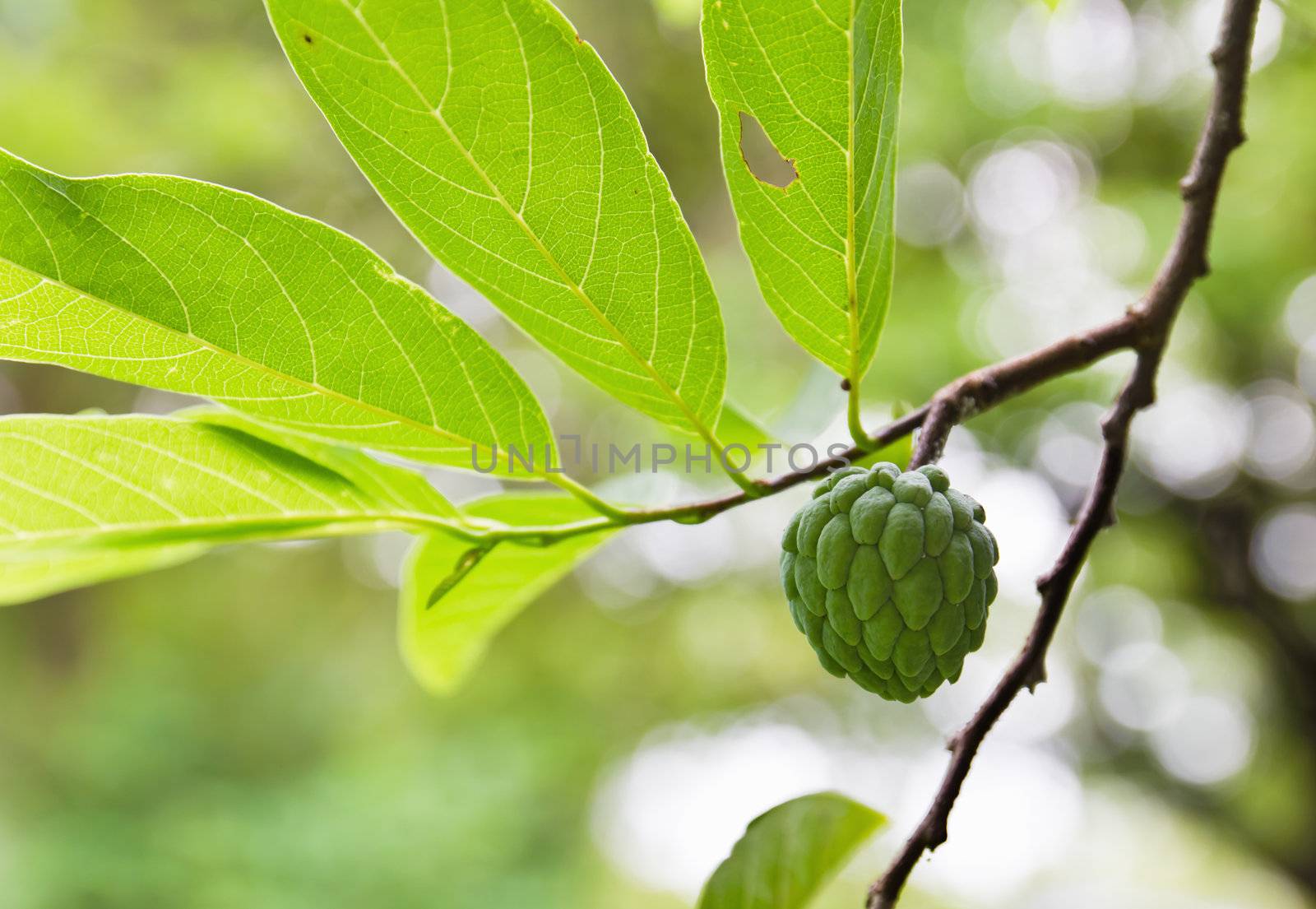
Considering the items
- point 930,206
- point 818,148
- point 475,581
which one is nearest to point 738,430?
point 475,581

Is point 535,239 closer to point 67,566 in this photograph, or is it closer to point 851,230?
point 851,230

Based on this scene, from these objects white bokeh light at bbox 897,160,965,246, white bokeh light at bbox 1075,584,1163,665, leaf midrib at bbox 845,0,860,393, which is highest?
white bokeh light at bbox 897,160,965,246

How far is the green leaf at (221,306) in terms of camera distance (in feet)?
1.74

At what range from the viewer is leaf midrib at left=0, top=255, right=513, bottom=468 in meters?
0.54

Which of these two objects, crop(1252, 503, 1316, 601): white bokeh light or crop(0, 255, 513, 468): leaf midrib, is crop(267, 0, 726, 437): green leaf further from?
crop(1252, 503, 1316, 601): white bokeh light

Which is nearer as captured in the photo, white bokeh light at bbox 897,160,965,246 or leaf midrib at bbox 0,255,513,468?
leaf midrib at bbox 0,255,513,468

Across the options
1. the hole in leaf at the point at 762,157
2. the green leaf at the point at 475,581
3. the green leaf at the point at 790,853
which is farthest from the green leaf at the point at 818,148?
the hole in leaf at the point at 762,157

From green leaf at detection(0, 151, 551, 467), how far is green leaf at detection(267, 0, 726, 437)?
0.17 ft

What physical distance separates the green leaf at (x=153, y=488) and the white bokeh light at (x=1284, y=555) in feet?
17.5

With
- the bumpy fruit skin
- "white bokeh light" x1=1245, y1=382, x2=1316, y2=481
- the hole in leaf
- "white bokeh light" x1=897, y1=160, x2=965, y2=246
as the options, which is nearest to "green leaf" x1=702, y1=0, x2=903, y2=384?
the bumpy fruit skin

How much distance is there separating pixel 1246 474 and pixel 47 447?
5391 mm

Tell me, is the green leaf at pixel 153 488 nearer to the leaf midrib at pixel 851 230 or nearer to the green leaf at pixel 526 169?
the green leaf at pixel 526 169

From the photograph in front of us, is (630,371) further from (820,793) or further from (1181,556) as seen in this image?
(1181,556)

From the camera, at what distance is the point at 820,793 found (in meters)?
0.77
